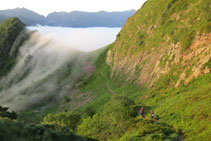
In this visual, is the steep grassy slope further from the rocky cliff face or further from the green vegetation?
the green vegetation

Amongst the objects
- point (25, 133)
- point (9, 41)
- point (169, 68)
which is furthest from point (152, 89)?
point (9, 41)

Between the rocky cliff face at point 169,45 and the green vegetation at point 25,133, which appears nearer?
the green vegetation at point 25,133

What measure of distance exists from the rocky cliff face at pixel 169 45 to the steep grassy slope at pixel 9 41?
100355mm

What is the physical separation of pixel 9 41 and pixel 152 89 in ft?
467

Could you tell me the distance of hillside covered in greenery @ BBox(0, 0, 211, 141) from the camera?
2005cm

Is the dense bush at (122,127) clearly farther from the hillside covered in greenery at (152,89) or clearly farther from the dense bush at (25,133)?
the dense bush at (25,133)

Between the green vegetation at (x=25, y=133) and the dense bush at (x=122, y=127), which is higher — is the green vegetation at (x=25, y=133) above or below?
above

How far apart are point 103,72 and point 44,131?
62.8 metres

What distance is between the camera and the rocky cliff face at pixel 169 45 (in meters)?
35.5

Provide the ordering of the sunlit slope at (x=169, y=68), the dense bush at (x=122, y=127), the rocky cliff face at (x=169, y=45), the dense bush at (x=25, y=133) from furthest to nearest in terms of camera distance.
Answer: the rocky cliff face at (x=169, y=45) → the sunlit slope at (x=169, y=68) → the dense bush at (x=122, y=127) → the dense bush at (x=25, y=133)

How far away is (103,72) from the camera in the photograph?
8044cm

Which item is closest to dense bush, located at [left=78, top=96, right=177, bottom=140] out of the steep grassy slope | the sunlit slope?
the sunlit slope

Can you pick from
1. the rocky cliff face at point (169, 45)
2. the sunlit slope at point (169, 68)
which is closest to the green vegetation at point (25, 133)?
the sunlit slope at point (169, 68)

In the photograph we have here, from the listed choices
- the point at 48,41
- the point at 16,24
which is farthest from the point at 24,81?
the point at 16,24
